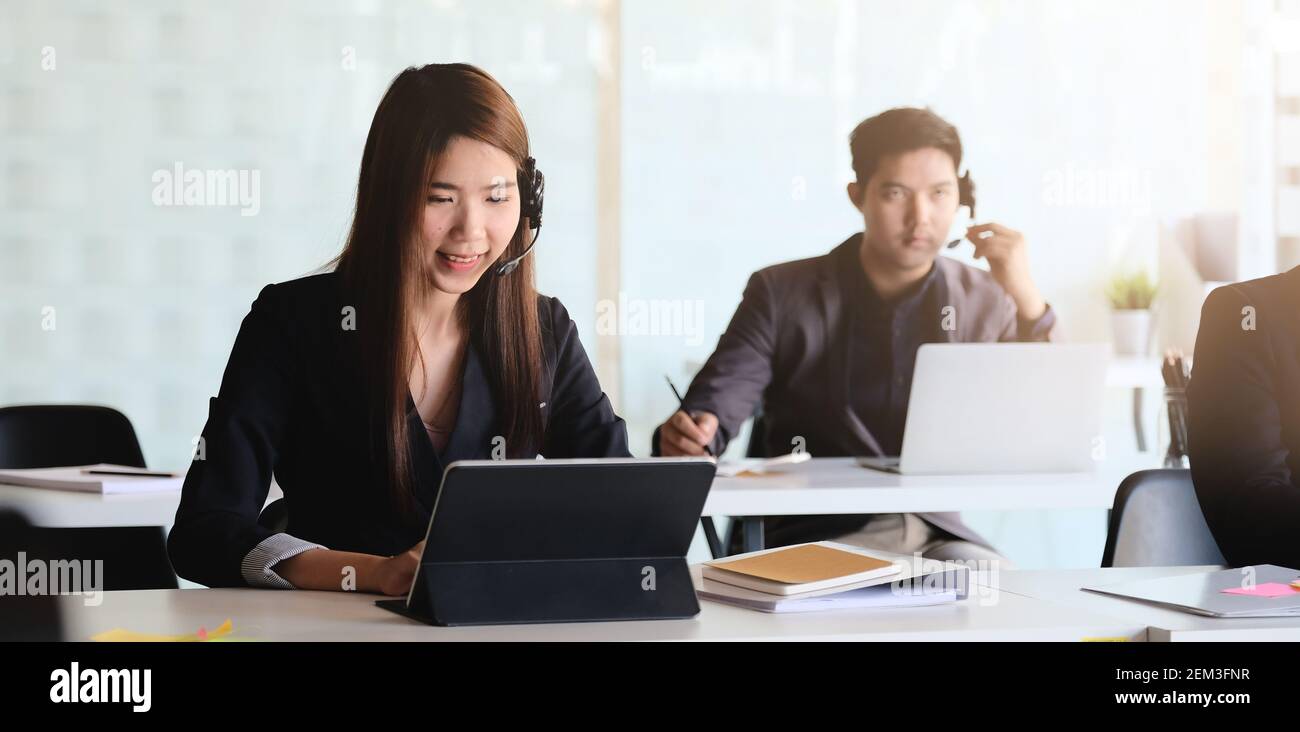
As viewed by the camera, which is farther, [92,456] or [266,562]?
[92,456]

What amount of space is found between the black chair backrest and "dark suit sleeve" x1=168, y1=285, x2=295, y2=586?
3.72 feet

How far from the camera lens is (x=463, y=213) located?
6.31ft

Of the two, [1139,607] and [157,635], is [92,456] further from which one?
[1139,607]

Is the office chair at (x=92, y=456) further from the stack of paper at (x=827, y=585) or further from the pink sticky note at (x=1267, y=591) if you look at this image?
the pink sticky note at (x=1267, y=591)

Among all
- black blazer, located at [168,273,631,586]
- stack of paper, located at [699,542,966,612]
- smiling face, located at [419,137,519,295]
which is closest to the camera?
stack of paper, located at [699,542,966,612]

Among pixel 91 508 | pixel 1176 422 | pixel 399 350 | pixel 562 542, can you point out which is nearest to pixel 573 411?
pixel 399 350

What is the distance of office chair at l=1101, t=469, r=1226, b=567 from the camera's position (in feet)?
6.78

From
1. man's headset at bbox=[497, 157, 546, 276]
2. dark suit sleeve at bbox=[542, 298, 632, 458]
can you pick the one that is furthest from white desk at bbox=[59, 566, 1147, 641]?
man's headset at bbox=[497, 157, 546, 276]

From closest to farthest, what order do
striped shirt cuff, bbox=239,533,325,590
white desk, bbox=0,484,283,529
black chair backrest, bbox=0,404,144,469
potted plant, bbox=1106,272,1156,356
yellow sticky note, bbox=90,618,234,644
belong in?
yellow sticky note, bbox=90,618,234,644 → striped shirt cuff, bbox=239,533,325,590 → white desk, bbox=0,484,283,529 → black chair backrest, bbox=0,404,144,469 → potted plant, bbox=1106,272,1156,356

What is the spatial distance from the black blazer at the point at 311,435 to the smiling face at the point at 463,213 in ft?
0.46

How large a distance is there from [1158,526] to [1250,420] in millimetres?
220

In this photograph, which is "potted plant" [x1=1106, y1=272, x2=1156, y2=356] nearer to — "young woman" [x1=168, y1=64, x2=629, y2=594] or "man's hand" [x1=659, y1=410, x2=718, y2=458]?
"man's hand" [x1=659, y1=410, x2=718, y2=458]

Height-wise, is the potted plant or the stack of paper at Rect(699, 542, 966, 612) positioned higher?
the potted plant

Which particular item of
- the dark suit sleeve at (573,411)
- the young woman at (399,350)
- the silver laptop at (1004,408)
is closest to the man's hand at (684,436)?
the silver laptop at (1004,408)
